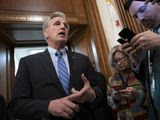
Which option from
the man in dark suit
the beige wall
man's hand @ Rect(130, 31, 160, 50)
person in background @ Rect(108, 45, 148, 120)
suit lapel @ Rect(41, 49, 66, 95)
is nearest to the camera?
man's hand @ Rect(130, 31, 160, 50)

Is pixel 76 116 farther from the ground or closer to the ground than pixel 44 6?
closer to the ground

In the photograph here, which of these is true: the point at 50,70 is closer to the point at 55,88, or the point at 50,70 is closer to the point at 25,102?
the point at 55,88

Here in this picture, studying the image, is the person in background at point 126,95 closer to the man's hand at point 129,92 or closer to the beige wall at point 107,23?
the man's hand at point 129,92

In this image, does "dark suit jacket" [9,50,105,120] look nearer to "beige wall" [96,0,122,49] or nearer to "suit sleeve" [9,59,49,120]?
"suit sleeve" [9,59,49,120]

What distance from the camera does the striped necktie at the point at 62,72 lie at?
1.26 metres

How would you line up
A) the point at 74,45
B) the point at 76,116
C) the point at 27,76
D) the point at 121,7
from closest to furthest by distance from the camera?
the point at 76,116
the point at 27,76
the point at 121,7
the point at 74,45

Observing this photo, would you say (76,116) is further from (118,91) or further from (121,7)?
(121,7)

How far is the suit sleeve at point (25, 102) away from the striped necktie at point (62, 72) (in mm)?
194

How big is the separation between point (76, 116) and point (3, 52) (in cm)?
159

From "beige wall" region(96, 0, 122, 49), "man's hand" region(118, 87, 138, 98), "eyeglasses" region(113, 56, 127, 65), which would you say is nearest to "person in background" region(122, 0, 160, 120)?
"man's hand" region(118, 87, 138, 98)

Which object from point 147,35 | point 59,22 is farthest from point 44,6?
point 147,35

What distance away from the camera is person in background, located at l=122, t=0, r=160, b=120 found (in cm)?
94

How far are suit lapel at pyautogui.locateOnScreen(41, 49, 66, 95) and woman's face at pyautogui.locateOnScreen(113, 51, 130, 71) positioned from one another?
23.4 inches

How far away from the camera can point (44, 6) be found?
2.33m
